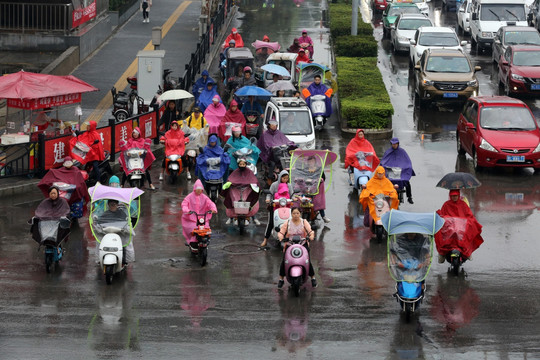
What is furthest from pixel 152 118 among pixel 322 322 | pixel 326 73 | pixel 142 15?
pixel 142 15

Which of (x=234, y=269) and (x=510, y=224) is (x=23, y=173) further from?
(x=510, y=224)

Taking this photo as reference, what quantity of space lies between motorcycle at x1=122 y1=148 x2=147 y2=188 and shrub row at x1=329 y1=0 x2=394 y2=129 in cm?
806

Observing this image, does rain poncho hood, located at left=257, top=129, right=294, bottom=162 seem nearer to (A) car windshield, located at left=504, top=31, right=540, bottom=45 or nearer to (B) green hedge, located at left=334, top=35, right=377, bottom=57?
(B) green hedge, located at left=334, top=35, right=377, bottom=57

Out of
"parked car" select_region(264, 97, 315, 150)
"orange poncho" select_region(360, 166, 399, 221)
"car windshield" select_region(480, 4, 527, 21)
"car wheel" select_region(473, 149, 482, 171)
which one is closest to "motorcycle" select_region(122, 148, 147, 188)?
"parked car" select_region(264, 97, 315, 150)

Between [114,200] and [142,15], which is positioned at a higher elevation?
[114,200]

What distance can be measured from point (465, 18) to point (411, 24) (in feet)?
16.0

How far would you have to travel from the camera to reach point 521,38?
Result: 38.4 meters

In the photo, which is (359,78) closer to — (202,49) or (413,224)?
(202,49)

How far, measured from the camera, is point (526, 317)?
1611 cm

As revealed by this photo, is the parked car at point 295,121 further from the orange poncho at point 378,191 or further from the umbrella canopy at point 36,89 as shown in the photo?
the orange poncho at point 378,191

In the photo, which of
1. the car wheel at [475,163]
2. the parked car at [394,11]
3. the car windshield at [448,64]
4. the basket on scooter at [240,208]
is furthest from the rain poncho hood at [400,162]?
the parked car at [394,11]

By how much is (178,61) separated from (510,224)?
1980cm

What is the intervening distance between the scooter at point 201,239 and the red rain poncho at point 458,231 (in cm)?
389

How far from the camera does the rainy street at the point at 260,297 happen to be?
48.3ft
